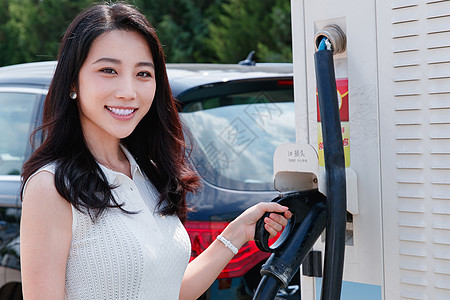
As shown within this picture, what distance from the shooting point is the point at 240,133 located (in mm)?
3137

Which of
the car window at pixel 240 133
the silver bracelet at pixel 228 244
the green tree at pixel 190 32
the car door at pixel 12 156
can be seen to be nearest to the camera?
the silver bracelet at pixel 228 244

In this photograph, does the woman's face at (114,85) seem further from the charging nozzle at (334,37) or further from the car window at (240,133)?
the car window at (240,133)

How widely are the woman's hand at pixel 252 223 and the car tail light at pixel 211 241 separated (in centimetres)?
69

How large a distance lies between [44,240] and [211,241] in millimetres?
1173

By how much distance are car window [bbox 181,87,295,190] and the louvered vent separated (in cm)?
137

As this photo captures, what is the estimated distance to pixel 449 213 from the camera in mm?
1473

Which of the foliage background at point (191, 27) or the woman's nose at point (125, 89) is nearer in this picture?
the woman's nose at point (125, 89)

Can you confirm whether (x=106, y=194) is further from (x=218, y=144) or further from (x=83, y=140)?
(x=218, y=144)

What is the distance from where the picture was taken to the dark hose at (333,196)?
1.47 m

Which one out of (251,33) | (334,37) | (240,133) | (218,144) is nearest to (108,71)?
(334,37)

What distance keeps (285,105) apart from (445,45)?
1.90 m

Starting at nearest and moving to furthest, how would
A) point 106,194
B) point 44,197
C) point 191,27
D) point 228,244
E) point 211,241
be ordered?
1. point 44,197
2. point 106,194
3. point 228,244
4. point 211,241
5. point 191,27

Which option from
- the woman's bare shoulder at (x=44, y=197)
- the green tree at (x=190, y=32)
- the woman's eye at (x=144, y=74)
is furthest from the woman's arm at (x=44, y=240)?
the green tree at (x=190, y=32)

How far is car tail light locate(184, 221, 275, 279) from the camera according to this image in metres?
2.64
